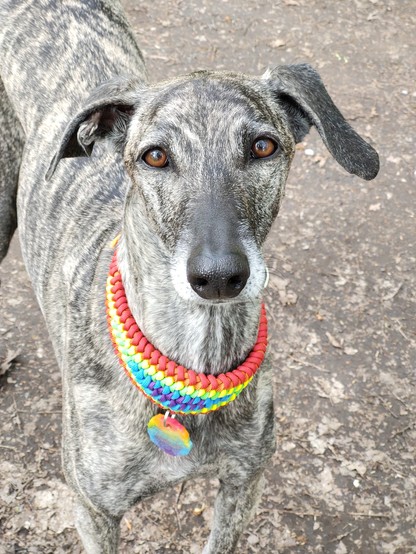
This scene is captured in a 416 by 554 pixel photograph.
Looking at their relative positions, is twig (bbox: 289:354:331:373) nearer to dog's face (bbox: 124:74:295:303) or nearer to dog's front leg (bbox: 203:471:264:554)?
dog's front leg (bbox: 203:471:264:554)

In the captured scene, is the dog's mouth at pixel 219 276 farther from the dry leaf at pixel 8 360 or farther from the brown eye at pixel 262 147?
the dry leaf at pixel 8 360

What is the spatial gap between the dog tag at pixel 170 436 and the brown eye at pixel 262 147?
1046 mm

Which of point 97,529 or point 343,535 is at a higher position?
point 97,529

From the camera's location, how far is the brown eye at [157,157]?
99.0 inches

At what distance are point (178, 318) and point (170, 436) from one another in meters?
0.45

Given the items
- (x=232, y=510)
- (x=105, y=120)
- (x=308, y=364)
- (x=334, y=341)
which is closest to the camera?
(x=105, y=120)

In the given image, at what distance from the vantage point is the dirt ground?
389 cm

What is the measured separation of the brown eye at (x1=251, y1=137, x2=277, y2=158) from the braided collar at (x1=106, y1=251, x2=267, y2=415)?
31.1 inches

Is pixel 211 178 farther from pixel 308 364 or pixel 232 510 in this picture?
pixel 308 364

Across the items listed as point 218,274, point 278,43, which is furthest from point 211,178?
point 278,43

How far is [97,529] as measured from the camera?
3033 millimetres

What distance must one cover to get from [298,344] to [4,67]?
8.17 feet

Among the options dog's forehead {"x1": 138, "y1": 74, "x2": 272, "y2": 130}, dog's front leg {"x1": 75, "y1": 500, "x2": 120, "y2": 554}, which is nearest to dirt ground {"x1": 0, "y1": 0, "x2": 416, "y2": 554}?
dog's front leg {"x1": 75, "y1": 500, "x2": 120, "y2": 554}

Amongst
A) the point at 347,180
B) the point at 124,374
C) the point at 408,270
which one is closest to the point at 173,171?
the point at 124,374
